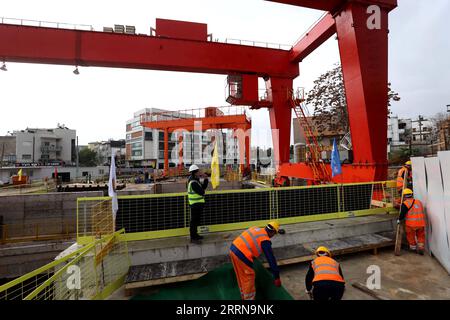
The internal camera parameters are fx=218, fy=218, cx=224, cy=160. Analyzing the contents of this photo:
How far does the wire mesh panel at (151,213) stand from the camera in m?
4.44

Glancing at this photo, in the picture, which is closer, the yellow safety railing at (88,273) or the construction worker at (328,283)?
the construction worker at (328,283)

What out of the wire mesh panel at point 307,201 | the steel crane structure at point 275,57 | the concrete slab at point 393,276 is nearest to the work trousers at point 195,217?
the concrete slab at point 393,276

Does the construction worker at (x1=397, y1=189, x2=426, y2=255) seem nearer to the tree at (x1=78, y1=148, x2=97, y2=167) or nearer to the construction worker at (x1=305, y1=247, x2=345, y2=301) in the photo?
the construction worker at (x1=305, y1=247, x2=345, y2=301)

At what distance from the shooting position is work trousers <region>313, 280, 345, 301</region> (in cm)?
245

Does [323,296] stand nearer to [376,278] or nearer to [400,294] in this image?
[400,294]

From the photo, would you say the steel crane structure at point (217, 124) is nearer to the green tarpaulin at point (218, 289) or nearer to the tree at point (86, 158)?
the green tarpaulin at point (218, 289)

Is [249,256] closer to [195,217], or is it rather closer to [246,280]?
[246,280]

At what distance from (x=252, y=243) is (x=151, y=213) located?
2.46 m

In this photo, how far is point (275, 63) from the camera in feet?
38.0

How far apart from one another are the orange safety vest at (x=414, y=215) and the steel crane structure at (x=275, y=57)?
219 centimetres


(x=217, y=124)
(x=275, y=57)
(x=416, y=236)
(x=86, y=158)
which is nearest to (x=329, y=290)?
(x=416, y=236)

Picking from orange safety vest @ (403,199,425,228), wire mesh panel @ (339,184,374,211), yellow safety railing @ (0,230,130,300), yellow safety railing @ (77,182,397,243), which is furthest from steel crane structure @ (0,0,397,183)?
yellow safety railing @ (0,230,130,300)

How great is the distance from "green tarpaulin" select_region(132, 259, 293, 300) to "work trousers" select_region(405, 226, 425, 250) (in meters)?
3.61
